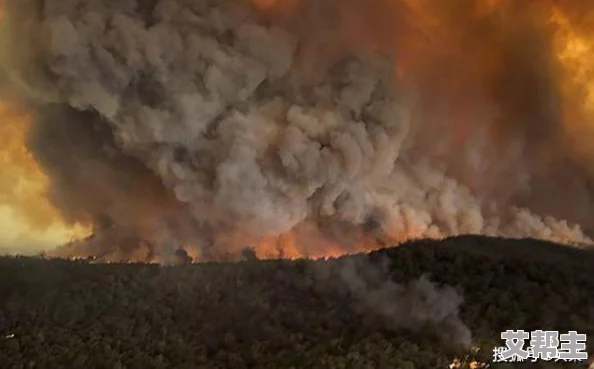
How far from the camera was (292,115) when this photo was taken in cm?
1043

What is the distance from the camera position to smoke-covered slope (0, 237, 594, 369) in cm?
705

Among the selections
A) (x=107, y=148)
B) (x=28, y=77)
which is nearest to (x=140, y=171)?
(x=107, y=148)

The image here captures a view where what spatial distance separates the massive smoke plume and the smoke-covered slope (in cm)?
155

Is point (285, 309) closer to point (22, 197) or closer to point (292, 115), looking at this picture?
point (292, 115)

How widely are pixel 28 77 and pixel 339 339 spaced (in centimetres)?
525

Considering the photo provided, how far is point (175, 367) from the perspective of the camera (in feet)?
22.6

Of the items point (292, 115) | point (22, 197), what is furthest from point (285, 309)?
point (22, 197)

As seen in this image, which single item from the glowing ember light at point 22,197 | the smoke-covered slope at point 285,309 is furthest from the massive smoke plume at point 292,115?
the smoke-covered slope at point 285,309

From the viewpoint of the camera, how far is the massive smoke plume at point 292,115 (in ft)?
32.2

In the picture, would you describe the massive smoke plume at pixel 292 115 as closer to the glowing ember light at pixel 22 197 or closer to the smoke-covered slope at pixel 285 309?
the glowing ember light at pixel 22 197

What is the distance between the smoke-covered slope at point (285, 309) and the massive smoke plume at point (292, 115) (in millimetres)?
1548

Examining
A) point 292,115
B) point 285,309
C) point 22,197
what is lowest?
point 285,309

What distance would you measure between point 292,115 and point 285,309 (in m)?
3.46

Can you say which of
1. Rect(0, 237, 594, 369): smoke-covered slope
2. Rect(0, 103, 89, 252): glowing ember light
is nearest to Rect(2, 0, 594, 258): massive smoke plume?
Rect(0, 103, 89, 252): glowing ember light
